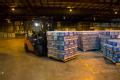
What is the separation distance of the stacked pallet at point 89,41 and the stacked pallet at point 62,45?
377 cm

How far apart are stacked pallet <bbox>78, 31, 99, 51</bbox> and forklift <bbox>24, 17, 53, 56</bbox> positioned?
3.10 m

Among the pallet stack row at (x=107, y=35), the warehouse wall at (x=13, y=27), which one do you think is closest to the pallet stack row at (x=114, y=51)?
the pallet stack row at (x=107, y=35)

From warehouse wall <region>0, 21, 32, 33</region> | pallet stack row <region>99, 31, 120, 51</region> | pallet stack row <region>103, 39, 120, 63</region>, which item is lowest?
pallet stack row <region>103, 39, 120, 63</region>

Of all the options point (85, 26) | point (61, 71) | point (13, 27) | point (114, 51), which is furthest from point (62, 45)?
point (13, 27)

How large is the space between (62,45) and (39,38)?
300 cm

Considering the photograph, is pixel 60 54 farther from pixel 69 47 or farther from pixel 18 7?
pixel 18 7

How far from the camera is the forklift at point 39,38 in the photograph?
1355 centimetres

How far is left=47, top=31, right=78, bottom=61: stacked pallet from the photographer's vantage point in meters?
11.4

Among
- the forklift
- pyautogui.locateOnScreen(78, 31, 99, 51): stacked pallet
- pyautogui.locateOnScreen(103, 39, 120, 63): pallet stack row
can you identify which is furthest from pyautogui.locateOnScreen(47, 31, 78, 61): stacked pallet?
pyautogui.locateOnScreen(78, 31, 99, 51): stacked pallet

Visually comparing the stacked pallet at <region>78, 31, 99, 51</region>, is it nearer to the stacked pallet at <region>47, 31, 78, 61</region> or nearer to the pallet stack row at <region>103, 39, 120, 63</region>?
the stacked pallet at <region>47, 31, 78, 61</region>

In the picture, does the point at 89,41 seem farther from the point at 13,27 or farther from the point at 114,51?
the point at 13,27

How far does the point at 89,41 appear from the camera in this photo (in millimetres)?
16125

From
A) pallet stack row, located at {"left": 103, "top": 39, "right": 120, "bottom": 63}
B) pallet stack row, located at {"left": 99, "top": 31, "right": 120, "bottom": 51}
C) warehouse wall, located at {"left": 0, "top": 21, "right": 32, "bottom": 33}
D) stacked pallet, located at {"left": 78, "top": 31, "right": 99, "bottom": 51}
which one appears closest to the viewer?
pallet stack row, located at {"left": 103, "top": 39, "right": 120, "bottom": 63}

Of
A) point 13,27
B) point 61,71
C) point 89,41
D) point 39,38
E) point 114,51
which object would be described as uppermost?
point 13,27
